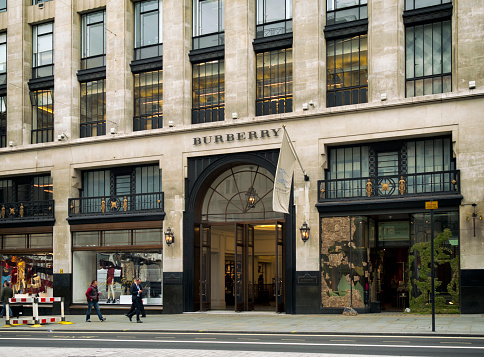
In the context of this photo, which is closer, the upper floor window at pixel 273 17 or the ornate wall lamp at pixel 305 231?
the ornate wall lamp at pixel 305 231

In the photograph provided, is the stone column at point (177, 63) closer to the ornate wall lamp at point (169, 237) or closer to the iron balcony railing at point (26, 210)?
the ornate wall lamp at point (169, 237)

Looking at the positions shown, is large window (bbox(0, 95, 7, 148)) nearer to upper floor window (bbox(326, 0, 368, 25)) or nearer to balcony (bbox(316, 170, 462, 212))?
balcony (bbox(316, 170, 462, 212))

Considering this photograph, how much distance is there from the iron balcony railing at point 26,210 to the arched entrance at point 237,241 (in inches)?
366

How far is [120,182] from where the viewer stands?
1335 inches

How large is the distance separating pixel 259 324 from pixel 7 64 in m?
22.8

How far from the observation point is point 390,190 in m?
26.8

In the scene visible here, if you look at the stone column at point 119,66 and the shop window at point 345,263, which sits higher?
the stone column at point 119,66

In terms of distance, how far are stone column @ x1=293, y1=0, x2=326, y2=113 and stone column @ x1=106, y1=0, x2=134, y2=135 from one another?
30.5 ft

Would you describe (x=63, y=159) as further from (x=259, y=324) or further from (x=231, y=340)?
(x=231, y=340)

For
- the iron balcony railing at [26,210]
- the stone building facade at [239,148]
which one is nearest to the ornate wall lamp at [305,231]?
the stone building facade at [239,148]

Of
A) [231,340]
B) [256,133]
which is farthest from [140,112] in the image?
[231,340]

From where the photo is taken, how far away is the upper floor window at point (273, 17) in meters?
30.1

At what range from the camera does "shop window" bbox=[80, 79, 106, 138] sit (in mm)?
34562

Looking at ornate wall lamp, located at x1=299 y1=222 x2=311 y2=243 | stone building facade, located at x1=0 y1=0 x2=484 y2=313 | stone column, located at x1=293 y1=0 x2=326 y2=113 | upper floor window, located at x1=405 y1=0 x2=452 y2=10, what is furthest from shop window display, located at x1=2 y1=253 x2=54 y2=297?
upper floor window, located at x1=405 y1=0 x2=452 y2=10
